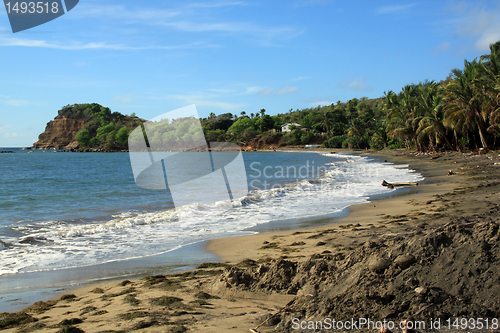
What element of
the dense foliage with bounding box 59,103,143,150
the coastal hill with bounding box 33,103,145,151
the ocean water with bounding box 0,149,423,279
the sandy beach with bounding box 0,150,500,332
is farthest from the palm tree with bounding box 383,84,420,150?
the coastal hill with bounding box 33,103,145,151

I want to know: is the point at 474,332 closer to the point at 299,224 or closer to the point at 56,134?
the point at 299,224

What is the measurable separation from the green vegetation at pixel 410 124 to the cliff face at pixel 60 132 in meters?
37.9

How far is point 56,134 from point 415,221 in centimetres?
19649

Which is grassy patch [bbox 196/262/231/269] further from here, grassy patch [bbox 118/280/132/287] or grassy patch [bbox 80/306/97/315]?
grassy patch [bbox 80/306/97/315]

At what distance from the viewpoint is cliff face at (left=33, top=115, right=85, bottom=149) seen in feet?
554

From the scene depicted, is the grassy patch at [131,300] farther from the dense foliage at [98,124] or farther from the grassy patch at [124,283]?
the dense foliage at [98,124]

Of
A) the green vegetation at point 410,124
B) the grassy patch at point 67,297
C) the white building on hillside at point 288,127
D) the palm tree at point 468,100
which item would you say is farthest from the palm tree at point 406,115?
the white building on hillside at point 288,127

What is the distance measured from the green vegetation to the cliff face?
1494 inches

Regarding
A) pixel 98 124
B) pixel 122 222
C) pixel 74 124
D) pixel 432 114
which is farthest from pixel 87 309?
pixel 74 124

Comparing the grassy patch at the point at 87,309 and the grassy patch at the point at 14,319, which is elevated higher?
the grassy patch at the point at 14,319

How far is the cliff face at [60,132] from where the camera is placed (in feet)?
554

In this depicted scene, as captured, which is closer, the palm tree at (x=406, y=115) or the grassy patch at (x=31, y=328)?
the grassy patch at (x=31, y=328)

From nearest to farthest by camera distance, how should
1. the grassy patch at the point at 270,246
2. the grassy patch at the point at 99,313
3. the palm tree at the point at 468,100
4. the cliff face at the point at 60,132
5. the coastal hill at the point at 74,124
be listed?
1. the grassy patch at the point at 99,313
2. the grassy patch at the point at 270,246
3. the palm tree at the point at 468,100
4. the coastal hill at the point at 74,124
5. the cliff face at the point at 60,132

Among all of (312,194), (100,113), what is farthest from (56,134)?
(312,194)
